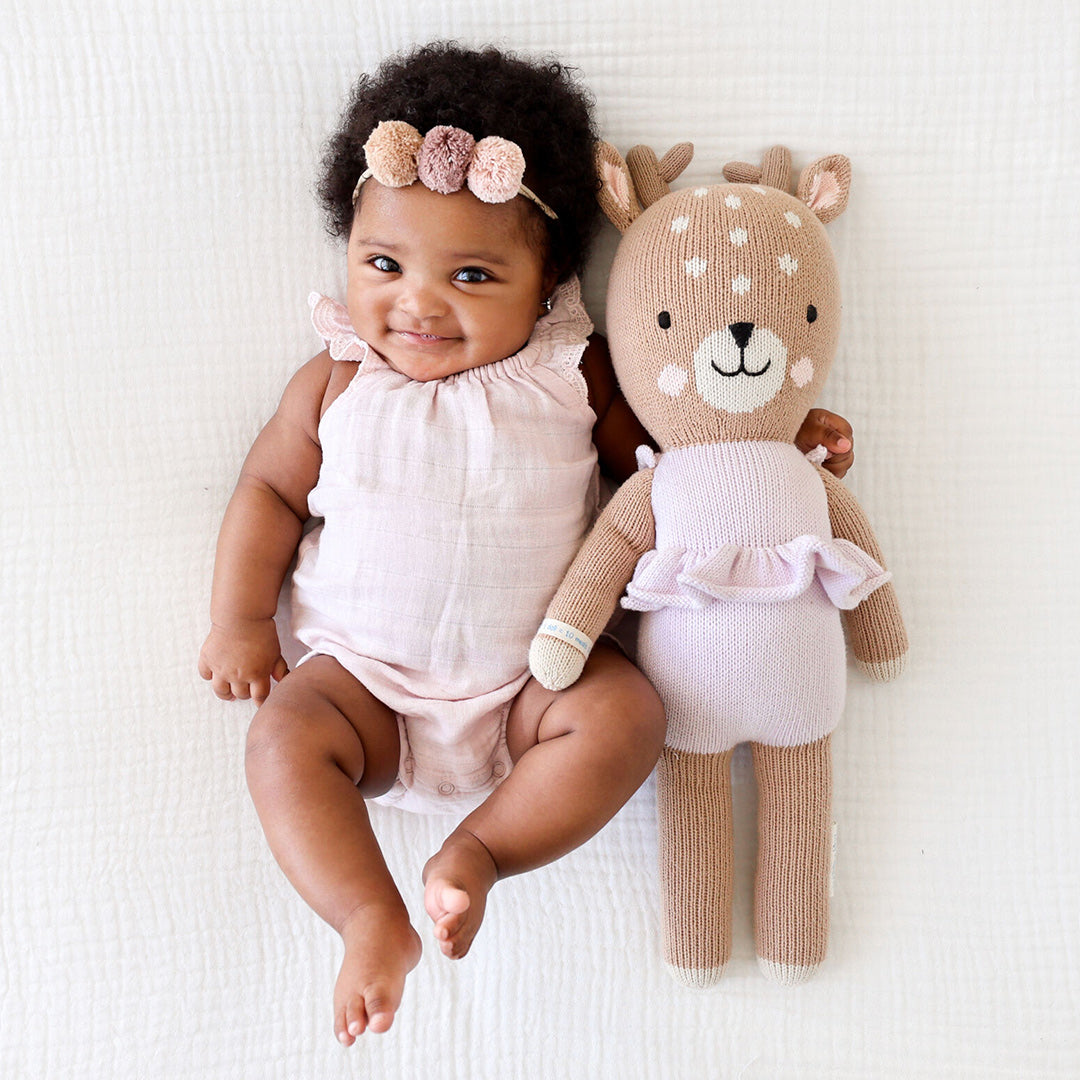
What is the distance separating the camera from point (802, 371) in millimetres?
956

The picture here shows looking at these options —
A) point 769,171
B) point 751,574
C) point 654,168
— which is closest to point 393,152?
point 654,168

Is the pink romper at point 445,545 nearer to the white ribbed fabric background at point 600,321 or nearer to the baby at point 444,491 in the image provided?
the baby at point 444,491

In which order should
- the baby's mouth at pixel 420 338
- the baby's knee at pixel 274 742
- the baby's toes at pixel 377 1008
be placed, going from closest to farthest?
the baby's toes at pixel 377 1008 < the baby's knee at pixel 274 742 < the baby's mouth at pixel 420 338

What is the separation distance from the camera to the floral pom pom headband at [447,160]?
2.99 feet

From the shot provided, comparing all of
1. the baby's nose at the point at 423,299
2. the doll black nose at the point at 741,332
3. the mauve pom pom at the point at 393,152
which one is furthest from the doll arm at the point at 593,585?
the mauve pom pom at the point at 393,152

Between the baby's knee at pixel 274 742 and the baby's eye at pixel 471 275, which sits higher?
the baby's eye at pixel 471 275

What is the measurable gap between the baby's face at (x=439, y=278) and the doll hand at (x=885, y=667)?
53 centimetres

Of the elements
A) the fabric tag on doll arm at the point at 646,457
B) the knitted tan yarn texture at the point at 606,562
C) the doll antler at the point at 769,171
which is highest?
the doll antler at the point at 769,171

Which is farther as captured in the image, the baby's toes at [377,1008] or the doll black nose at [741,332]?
the doll black nose at [741,332]

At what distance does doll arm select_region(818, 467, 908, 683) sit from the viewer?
1.00 metres

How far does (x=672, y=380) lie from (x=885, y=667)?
0.41m

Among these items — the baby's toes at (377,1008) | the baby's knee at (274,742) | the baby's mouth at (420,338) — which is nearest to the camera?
the baby's toes at (377,1008)

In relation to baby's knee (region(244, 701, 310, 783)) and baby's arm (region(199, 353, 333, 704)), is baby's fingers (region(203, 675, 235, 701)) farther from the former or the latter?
baby's knee (region(244, 701, 310, 783))

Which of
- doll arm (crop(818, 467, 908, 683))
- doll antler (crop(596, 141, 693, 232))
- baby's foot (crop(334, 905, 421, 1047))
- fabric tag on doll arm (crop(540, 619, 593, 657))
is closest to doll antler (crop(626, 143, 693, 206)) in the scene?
doll antler (crop(596, 141, 693, 232))
